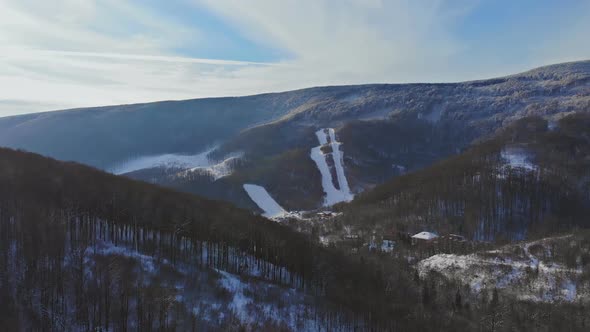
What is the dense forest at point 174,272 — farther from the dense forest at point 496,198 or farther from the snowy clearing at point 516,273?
the dense forest at point 496,198

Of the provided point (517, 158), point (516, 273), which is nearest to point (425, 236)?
point (516, 273)

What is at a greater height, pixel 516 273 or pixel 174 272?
pixel 174 272

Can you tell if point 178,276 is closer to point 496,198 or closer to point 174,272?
point 174,272

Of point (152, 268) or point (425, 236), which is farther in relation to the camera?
point (425, 236)

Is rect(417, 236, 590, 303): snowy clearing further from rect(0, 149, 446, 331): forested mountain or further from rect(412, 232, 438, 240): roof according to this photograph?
rect(412, 232, 438, 240): roof

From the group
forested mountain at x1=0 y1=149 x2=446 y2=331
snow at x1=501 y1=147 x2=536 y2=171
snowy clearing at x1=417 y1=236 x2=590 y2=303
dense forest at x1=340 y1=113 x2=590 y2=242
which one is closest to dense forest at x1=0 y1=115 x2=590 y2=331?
forested mountain at x1=0 y1=149 x2=446 y2=331

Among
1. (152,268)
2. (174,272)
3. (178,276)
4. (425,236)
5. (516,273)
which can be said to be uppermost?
(152,268)

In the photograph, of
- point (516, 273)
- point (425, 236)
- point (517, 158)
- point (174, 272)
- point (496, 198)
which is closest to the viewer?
point (174, 272)

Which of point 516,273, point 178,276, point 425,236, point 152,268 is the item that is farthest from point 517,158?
point 152,268

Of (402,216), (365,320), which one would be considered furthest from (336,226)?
(365,320)

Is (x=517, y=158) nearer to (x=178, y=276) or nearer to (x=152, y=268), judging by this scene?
(x=178, y=276)

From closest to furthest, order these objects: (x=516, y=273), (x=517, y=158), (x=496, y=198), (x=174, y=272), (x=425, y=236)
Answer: (x=174, y=272) < (x=516, y=273) < (x=425, y=236) < (x=496, y=198) < (x=517, y=158)
